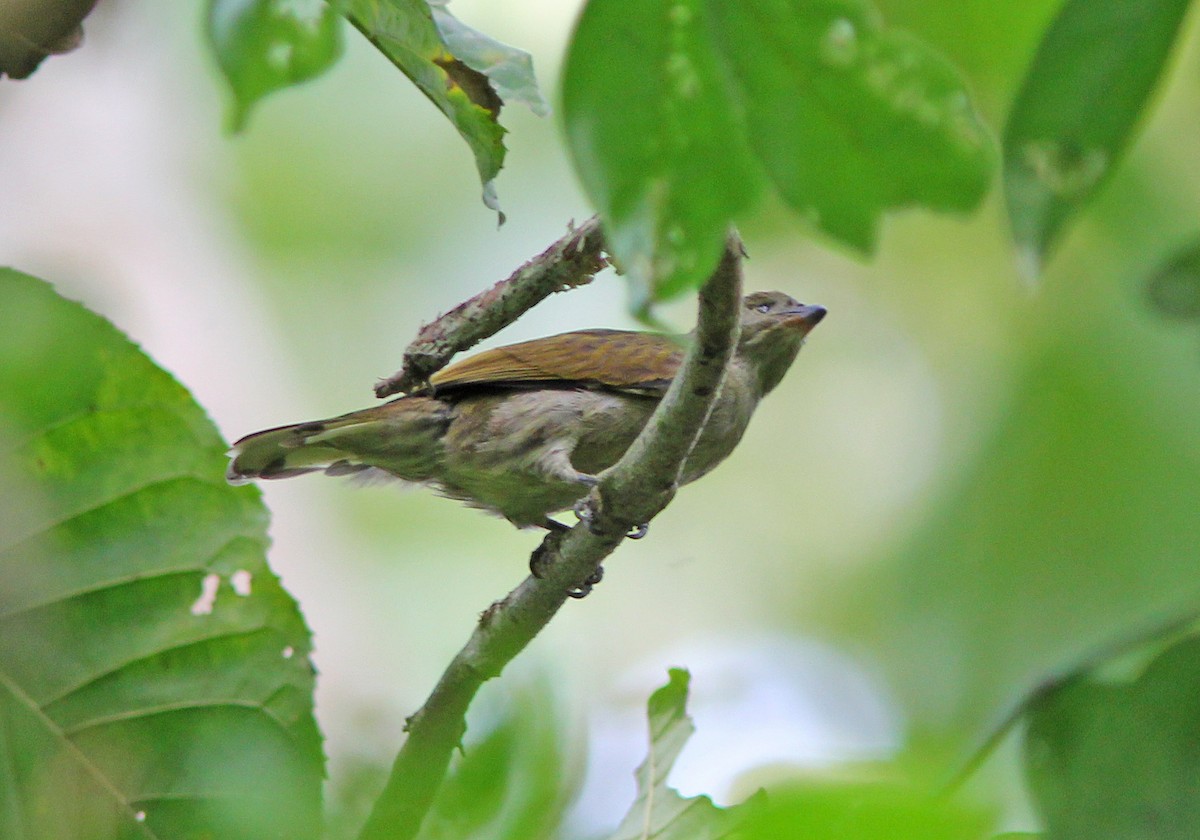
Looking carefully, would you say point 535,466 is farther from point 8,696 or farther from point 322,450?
point 8,696

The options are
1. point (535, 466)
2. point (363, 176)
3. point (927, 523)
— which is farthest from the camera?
point (363, 176)

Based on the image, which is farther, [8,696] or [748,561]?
[748,561]

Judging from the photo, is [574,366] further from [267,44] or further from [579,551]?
[267,44]

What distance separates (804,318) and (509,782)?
11.1 ft

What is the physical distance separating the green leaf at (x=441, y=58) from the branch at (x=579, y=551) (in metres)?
0.47

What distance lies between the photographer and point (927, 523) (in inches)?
211

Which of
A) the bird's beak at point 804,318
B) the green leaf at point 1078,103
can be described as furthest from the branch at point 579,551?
the bird's beak at point 804,318

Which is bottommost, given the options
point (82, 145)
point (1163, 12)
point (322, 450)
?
point (82, 145)

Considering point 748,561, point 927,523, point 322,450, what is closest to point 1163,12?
point 322,450

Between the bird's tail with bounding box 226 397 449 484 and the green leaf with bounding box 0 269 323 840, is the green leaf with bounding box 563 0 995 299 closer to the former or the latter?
the green leaf with bounding box 0 269 323 840

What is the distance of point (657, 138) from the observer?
3.26 feet

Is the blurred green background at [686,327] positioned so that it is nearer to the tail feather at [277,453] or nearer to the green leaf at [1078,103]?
the tail feather at [277,453]

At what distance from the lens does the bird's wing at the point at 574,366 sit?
4.59 metres

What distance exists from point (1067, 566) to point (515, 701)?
319 cm
